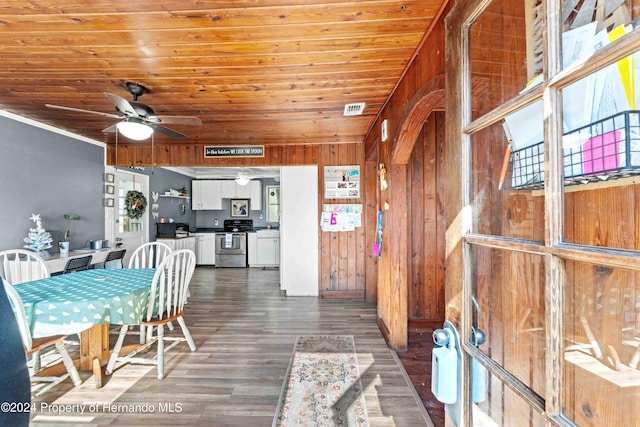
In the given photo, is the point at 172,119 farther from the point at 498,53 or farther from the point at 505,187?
the point at 505,187

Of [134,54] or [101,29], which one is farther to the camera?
[134,54]

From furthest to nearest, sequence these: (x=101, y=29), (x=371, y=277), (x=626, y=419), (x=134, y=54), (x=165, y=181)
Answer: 1. (x=165, y=181)
2. (x=371, y=277)
3. (x=134, y=54)
4. (x=101, y=29)
5. (x=626, y=419)

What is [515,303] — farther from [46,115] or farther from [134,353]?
[46,115]

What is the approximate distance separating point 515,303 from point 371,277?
11.4 ft

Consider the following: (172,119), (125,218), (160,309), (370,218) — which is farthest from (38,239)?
(370,218)

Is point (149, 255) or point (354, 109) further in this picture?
point (149, 255)

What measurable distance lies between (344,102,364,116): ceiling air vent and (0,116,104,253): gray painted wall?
12.2 ft

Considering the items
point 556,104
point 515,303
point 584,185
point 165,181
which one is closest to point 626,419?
point 515,303

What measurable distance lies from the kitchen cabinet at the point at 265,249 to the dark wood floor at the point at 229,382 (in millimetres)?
3193

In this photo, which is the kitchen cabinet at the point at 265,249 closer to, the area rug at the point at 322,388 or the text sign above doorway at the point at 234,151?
the text sign above doorway at the point at 234,151

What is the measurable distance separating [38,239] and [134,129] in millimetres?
2088

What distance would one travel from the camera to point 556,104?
565 mm

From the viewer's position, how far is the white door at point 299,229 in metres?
4.48

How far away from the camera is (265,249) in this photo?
6891 millimetres
